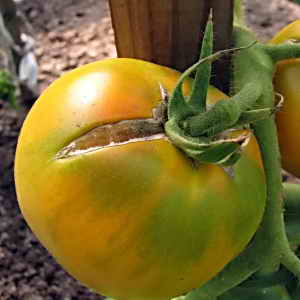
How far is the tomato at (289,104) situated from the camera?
2.74 feet

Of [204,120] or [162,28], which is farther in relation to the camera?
[162,28]

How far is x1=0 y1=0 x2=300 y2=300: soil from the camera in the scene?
1.74 meters

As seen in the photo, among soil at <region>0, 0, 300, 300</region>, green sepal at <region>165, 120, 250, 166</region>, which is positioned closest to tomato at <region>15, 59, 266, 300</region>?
green sepal at <region>165, 120, 250, 166</region>

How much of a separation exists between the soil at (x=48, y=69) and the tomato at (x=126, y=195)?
104 cm

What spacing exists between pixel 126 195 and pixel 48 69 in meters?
1.78

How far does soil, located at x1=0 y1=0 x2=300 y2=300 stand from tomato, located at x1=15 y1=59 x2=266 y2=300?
1.04 meters

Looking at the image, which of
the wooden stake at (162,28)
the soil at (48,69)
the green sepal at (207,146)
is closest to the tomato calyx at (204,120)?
the green sepal at (207,146)

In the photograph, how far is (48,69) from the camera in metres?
2.36

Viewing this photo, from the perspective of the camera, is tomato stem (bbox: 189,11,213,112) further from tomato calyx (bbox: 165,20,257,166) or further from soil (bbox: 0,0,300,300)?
soil (bbox: 0,0,300,300)

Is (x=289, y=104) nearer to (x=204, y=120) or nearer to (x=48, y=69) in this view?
(x=204, y=120)


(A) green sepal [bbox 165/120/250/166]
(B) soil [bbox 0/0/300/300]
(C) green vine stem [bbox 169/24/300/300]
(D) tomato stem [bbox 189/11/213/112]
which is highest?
(D) tomato stem [bbox 189/11/213/112]

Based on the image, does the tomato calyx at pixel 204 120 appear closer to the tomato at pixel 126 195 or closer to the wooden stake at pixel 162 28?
the tomato at pixel 126 195

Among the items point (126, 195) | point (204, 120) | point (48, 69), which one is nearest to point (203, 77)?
point (204, 120)

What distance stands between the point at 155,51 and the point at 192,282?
0.31 meters
